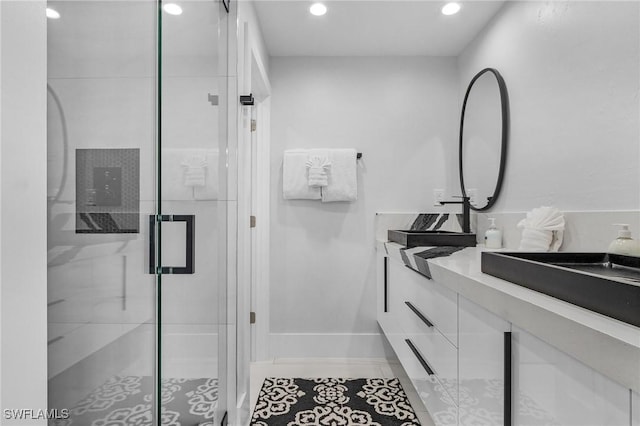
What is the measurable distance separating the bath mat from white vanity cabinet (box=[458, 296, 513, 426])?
32.6 inches

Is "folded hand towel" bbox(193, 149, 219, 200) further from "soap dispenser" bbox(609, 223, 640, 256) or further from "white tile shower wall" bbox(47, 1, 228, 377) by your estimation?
"soap dispenser" bbox(609, 223, 640, 256)

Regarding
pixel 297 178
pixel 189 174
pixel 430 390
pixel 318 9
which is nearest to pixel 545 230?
pixel 430 390

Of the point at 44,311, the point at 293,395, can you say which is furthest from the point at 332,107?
the point at 44,311

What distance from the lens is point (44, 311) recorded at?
1.32 feet

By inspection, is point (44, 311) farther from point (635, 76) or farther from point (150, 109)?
point (635, 76)

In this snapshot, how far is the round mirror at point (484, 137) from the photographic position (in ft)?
7.42

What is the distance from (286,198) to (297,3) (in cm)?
127

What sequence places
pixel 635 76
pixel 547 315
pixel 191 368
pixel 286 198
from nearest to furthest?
1. pixel 547 315
2. pixel 191 368
3. pixel 635 76
4. pixel 286 198

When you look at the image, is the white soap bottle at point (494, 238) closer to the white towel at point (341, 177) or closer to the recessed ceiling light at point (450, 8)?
the white towel at point (341, 177)

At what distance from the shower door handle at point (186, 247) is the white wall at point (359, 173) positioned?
6.00 ft

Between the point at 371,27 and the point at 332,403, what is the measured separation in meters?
2.32

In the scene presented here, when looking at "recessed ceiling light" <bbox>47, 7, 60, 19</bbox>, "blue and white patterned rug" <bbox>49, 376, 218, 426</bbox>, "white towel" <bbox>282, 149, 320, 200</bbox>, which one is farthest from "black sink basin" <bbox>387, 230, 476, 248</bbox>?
"recessed ceiling light" <bbox>47, 7, 60, 19</bbox>

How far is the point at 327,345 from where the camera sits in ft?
9.35

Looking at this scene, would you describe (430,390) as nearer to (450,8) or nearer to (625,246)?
(625,246)
